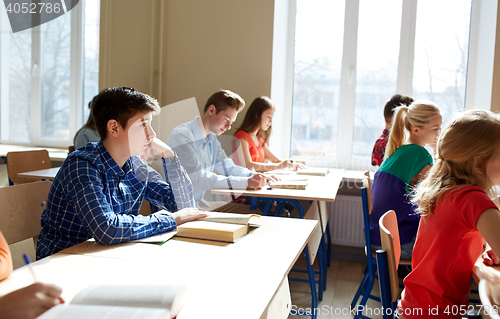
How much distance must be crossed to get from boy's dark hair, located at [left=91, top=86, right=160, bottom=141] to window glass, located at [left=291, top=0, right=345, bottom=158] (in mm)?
2589

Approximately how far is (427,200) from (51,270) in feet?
3.50

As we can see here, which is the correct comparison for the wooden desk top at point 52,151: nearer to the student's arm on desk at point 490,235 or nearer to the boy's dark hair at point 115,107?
the boy's dark hair at point 115,107

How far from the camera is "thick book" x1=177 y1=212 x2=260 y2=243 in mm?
1199

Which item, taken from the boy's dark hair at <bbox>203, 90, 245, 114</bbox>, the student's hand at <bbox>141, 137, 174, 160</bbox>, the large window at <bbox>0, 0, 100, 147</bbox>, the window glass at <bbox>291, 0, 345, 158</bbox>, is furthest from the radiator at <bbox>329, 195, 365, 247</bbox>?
the large window at <bbox>0, 0, 100, 147</bbox>

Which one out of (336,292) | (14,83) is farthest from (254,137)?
(14,83)

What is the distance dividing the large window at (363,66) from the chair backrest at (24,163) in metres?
2.17

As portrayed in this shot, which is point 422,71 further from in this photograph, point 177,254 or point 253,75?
point 177,254

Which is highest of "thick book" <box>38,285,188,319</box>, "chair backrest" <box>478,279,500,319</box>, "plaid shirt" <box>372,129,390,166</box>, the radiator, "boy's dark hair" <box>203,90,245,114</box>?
"boy's dark hair" <box>203,90,245,114</box>

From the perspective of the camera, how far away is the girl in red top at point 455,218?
44.1 inches

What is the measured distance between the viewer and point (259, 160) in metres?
3.25

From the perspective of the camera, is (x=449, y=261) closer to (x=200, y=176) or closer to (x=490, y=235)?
(x=490, y=235)

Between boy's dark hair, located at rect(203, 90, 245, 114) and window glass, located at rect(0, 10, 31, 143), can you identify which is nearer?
boy's dark hair, located at rect(203, 90, 245, 114)

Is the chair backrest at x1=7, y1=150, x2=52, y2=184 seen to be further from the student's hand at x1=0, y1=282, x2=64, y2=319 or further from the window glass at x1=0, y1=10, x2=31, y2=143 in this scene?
the student's hand at x1=0, y1=282, x2=64, y2=319

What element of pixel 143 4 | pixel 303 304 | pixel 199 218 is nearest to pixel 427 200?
pixel 199 218
